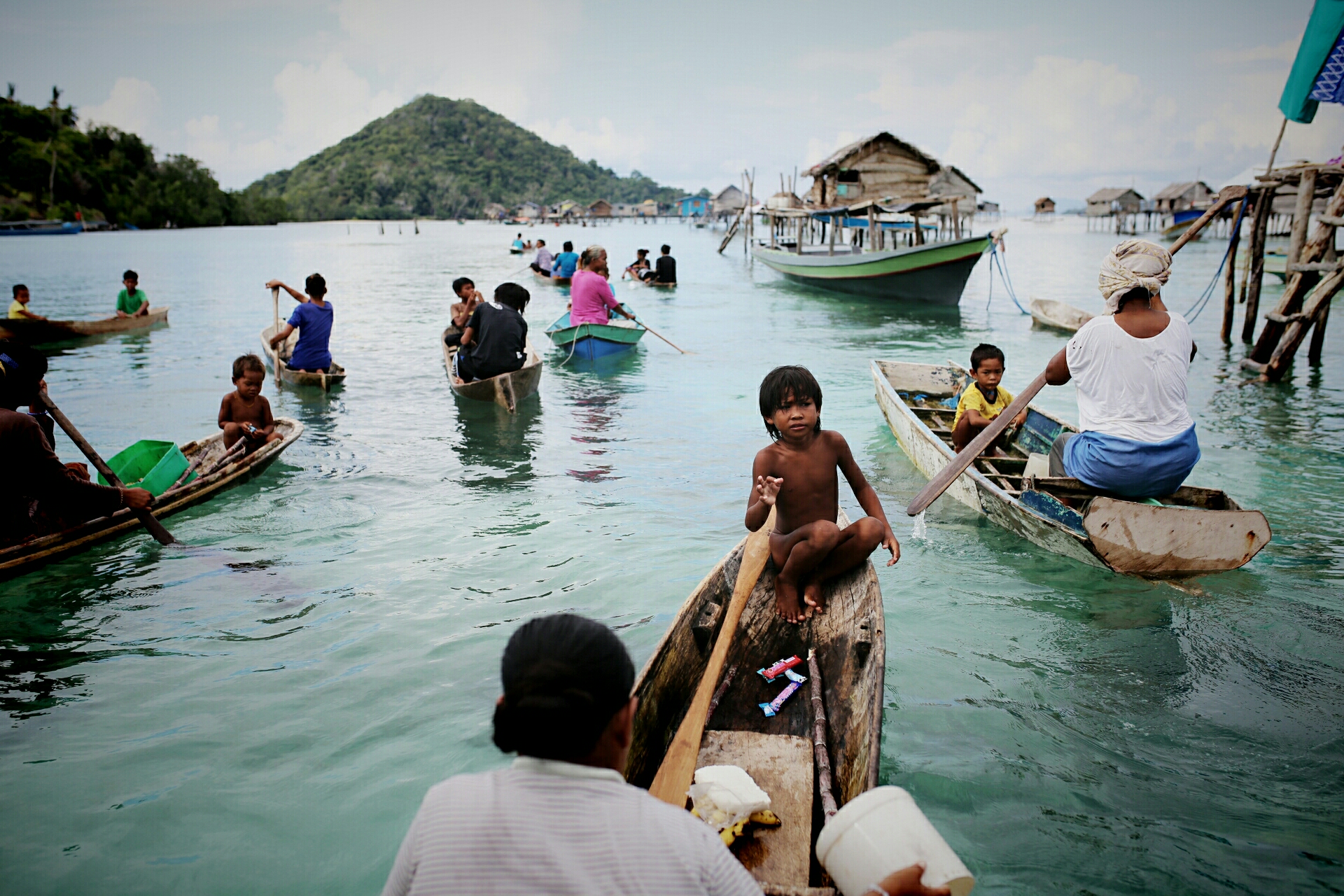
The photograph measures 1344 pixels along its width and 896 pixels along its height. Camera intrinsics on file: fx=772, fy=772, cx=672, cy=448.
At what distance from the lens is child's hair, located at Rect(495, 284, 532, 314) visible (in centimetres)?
952

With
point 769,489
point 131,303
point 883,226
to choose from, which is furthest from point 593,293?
point 883,226

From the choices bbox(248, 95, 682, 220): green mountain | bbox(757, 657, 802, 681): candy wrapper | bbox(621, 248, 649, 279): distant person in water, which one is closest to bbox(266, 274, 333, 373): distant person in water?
bbox(757, 657, 802, 681): candy wrapper

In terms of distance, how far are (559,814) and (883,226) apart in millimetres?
23383

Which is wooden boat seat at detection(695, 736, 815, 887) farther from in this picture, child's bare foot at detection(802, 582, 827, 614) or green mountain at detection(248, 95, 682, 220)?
green mountain at detection(248, 95, 682, 220)

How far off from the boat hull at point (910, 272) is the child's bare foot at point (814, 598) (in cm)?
1547

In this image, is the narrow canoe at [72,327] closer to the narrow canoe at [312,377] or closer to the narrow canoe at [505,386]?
the narrow canoe at [312,377]

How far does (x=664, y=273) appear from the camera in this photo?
78.2 ft

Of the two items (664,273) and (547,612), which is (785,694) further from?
(664,273)

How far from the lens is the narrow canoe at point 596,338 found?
12461 millimetres

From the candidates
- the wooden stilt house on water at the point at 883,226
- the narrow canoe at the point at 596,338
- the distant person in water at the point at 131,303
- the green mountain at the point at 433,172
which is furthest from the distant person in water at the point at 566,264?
the green mountain at the point at 433,172

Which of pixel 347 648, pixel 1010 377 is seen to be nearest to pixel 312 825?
pixel 347 648

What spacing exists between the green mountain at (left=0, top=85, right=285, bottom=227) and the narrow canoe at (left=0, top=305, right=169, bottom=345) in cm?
6038

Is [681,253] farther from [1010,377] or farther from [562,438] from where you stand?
[562,438]

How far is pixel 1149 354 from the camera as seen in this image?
4371mm
